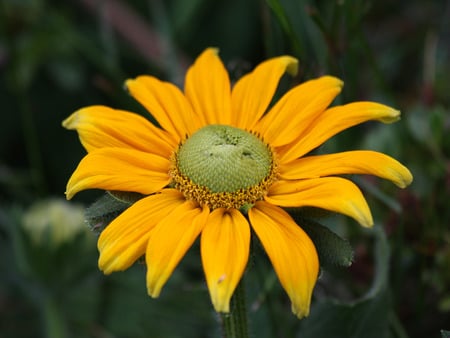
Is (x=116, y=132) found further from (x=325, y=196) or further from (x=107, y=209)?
(x=325, y=196)

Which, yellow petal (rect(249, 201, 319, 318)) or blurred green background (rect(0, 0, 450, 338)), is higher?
yellow petal (rect(249, 201, 319, 318))

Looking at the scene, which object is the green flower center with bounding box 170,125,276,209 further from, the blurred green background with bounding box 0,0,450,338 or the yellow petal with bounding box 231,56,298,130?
the blurred green background with bounding box 0,0,450,338

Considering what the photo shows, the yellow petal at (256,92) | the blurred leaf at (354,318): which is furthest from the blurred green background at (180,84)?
the yellow petal at (256,92)

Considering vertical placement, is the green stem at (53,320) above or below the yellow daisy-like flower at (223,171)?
below

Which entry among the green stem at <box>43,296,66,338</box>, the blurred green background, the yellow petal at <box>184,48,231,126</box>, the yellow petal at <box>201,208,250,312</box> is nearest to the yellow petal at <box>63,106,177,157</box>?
the yellow petal at <box>184,48,231,126</box>

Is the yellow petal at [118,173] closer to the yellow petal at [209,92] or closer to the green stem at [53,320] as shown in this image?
the yellow petal at [209,92]

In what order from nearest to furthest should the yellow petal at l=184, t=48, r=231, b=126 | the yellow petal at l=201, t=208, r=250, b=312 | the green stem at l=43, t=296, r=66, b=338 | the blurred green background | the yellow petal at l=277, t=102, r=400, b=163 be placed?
the yellow petal at l=201, t=208, r=250, b=312 < the yellow petal at l=277, t=102, r=400, b=163 < the yellow petal at l=184, t=48, r=231, b=126 < the blurred green background < the green stem at l=43, t=296, r=66, b=338

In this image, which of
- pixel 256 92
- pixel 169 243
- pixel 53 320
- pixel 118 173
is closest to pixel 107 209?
pixel 118 173
